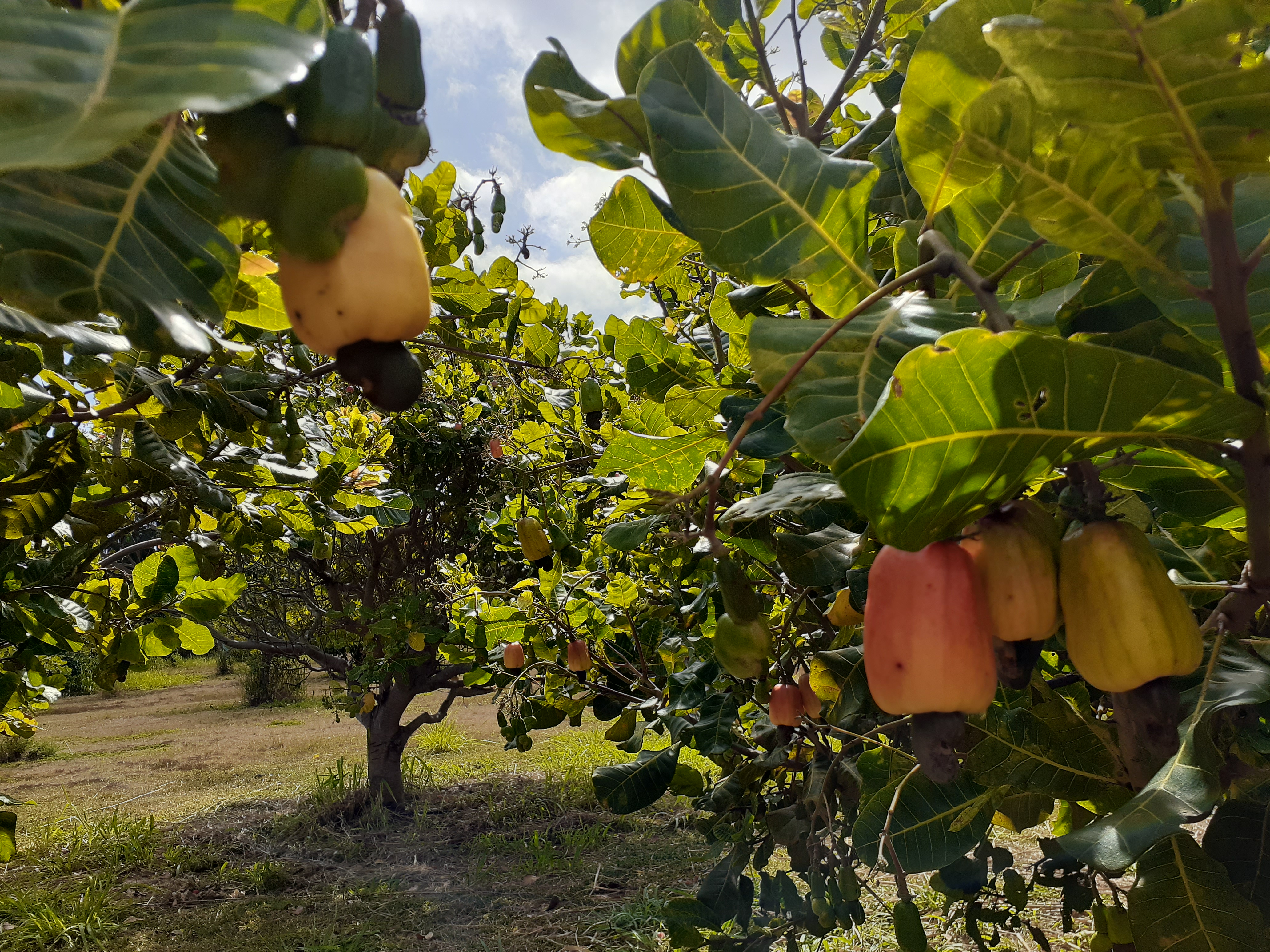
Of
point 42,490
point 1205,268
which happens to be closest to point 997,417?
point 1205,268

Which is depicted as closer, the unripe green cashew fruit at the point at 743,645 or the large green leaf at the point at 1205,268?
the large green leaf at the point at 1205,268

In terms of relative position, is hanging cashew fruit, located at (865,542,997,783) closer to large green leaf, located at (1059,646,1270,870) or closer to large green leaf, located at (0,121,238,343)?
large green leaf, located at (1059,646,1270,870)

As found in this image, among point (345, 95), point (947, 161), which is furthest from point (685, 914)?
point (345, 95)

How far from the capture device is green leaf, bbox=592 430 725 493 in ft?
3.80

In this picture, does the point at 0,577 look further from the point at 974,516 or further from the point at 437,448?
the point at 437,448

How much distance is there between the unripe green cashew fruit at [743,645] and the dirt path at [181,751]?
7.27 m

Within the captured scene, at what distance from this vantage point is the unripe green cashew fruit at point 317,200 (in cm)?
39

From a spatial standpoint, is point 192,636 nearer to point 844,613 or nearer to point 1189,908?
point 844,613

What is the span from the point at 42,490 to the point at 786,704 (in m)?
1.56

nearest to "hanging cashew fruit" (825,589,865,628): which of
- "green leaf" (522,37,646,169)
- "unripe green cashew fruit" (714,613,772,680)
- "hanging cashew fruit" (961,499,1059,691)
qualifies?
"unripe green cashew fruit" (714,613,772,680)

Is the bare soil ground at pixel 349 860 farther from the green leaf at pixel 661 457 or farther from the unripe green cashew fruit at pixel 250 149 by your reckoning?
the unripe green cashew fruit at pixel 250 149

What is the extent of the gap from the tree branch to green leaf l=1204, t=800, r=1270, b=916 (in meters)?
1.04

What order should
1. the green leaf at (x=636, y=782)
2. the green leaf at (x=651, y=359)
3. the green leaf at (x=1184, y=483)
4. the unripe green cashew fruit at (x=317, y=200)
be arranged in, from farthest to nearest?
the green leaf at (x=636, y=782) → the green leaf at (x=651, y=359) → the green leaf at (x=1184, y=483) → the unripe green cashew fruit at (x=317, y=200)

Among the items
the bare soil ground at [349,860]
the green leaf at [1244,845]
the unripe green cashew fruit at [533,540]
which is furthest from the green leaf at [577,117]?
the bare soil ground at [349,860]
